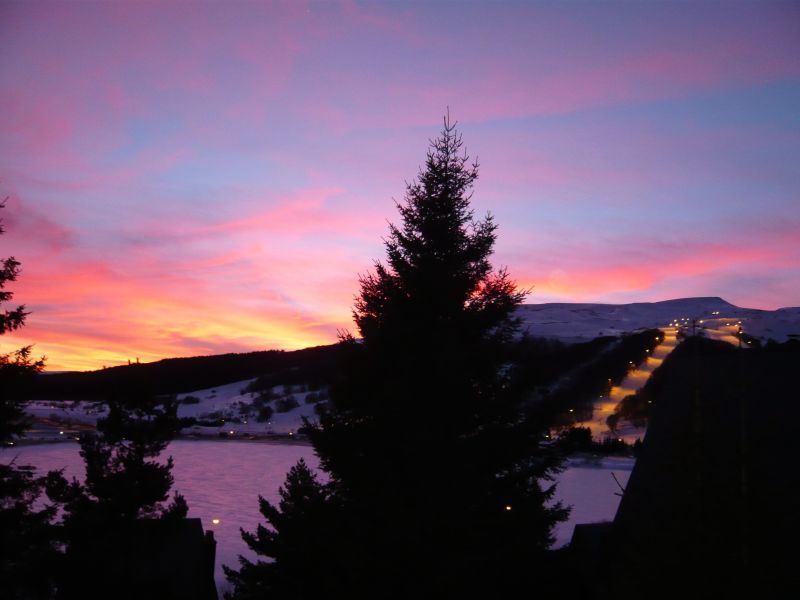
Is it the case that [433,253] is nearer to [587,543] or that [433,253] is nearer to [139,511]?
[587,543]

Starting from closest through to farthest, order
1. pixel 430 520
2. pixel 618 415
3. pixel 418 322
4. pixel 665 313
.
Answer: pixel 430 520, pixel 418 322, pixel 618 415, pixel 665 313

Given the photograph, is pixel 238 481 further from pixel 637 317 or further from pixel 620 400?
pixel 637 317

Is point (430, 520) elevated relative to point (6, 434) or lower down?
lower down

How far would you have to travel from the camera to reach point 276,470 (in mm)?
42688

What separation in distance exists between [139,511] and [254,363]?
114169mm

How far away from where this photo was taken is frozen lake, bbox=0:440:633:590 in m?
25.6

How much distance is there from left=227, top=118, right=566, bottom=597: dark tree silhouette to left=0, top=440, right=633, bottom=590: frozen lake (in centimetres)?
877

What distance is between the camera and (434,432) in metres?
9.38

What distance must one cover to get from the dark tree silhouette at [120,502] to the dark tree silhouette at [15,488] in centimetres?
141

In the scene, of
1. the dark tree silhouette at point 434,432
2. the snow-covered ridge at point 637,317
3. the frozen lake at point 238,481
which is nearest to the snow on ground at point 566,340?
the snow-covered ridge at point 637,317

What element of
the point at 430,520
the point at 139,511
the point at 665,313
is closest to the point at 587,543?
the point at 430,520

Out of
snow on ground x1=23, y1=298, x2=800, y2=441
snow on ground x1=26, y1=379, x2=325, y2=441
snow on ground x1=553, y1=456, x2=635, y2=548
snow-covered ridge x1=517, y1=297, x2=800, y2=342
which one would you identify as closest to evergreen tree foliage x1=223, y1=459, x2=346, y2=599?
snow on ground x1=23, y1=298, x2=800, y2=441

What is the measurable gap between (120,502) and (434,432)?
9.12 m

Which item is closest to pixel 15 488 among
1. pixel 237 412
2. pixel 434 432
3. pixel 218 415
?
pixel 434 432
